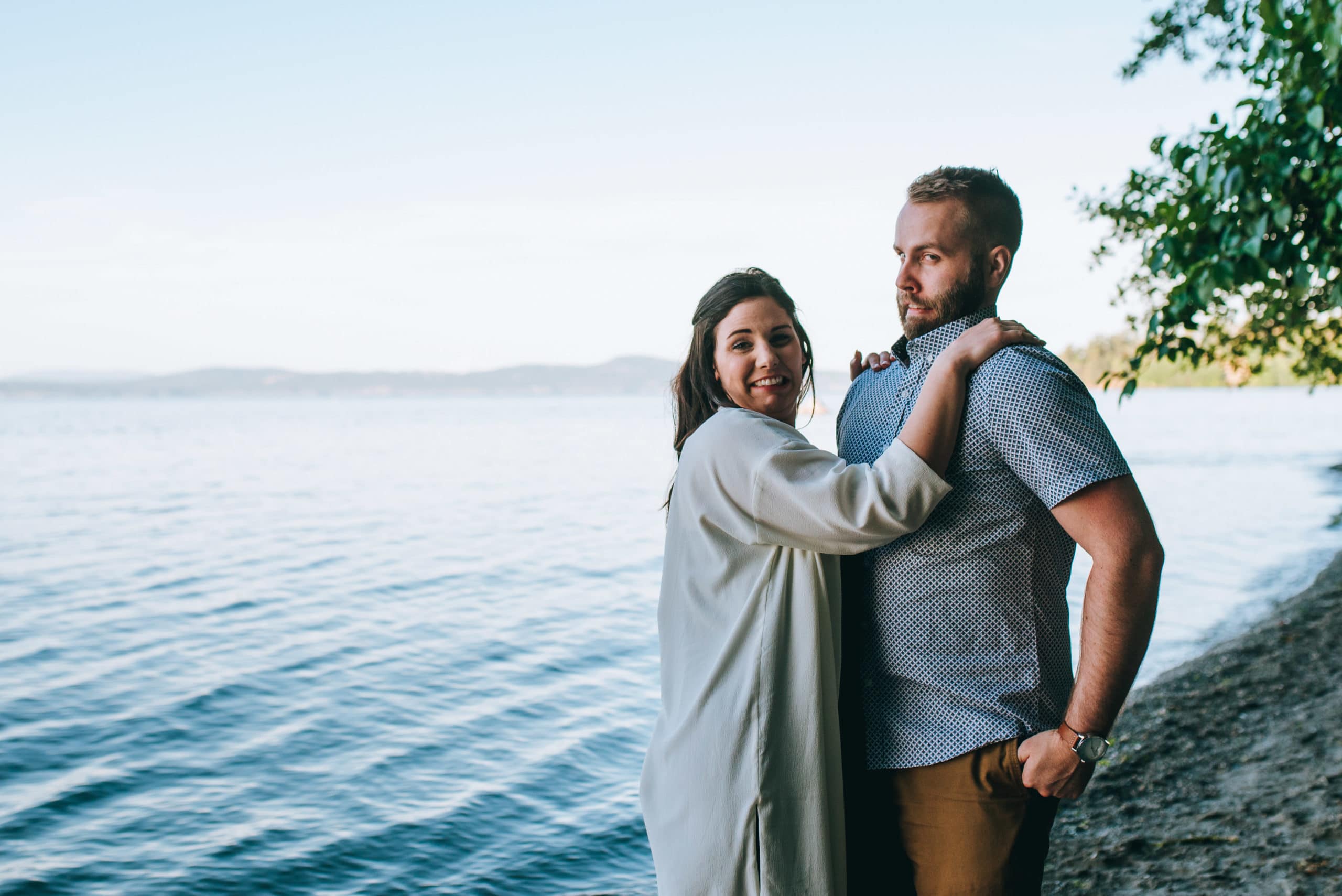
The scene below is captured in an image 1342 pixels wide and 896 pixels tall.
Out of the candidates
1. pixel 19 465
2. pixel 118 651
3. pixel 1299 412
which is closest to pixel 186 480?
pixel 19 465

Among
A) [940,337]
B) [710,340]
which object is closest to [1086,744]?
[940,337]

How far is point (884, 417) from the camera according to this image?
2.55 m

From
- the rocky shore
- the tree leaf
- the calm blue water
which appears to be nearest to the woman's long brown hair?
the tree leaf

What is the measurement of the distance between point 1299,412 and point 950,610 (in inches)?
3465

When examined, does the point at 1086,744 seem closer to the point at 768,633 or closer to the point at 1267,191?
the point at 768,633

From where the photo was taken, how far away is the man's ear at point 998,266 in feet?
8.07

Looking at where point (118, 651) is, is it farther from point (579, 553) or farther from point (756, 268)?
Result: point (756, 268)

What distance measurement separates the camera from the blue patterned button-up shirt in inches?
85.4

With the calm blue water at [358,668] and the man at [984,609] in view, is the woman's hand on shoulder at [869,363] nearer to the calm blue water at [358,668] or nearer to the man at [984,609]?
the man at [984,609]

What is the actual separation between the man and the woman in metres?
0.13

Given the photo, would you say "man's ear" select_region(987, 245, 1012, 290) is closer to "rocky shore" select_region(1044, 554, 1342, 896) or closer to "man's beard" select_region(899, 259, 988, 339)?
"man's beard" select_region(899, 259, 988, 339)

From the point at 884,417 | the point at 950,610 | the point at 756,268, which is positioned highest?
the point at 756,268

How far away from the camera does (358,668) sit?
39.5 ft

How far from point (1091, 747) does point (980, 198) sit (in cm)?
123
